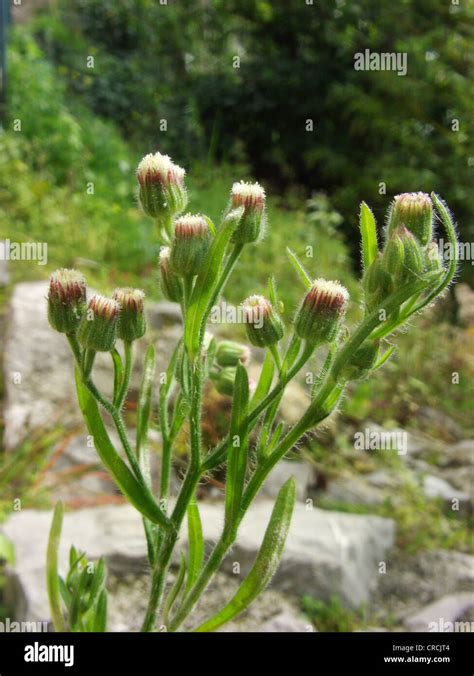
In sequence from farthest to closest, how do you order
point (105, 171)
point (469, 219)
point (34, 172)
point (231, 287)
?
point (469, 219) < point (105, 171) < point (34, 172) < point (231, 287)

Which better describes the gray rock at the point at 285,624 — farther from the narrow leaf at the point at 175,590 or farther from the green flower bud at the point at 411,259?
the green flower bud at the point at 411,259

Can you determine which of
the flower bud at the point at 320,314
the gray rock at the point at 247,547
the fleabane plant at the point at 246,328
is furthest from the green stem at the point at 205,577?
the gray rock at the point at 247,547

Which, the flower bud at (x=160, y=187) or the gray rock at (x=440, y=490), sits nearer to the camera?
the flower bud at (x=160, y=187)

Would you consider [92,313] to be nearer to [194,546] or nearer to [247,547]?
[194,546]

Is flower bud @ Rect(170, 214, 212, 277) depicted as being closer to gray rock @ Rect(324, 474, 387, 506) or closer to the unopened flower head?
the unopened flower head

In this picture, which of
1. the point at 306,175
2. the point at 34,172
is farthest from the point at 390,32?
the point at 34,172
